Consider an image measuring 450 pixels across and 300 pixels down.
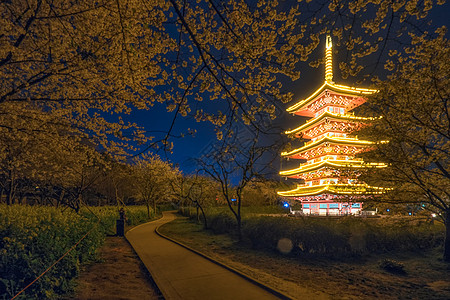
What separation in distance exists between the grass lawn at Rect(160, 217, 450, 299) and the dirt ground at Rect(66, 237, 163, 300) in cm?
294

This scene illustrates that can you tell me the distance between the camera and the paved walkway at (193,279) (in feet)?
19.2

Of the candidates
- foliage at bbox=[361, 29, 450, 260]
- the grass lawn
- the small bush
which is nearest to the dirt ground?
the grass lawn

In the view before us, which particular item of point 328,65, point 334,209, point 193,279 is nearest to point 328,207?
point 334,209

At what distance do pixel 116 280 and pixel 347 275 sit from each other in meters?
7.28

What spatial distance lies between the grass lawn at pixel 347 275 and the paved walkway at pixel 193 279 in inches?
25.7

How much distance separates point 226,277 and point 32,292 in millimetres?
4508

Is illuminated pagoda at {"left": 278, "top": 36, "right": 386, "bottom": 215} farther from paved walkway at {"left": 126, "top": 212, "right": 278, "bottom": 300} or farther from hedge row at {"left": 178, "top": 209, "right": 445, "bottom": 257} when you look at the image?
paved walkway at {"left": 126, "top": 212, "right": 278, "bottom": 300}

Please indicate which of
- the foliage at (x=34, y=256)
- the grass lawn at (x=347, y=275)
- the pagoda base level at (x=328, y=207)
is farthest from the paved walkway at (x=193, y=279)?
the pagoda base level at (x=328, y=207)

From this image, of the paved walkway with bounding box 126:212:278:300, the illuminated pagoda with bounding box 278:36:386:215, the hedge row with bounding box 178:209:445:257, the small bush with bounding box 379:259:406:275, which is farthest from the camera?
the illuminated pagoda with bounding box 278:36:386:215

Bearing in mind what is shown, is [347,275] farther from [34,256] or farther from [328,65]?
[328,65]

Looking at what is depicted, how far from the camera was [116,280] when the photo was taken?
708 cm

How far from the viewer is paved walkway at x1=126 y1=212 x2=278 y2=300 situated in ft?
19.2

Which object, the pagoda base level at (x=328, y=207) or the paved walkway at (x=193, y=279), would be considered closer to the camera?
the paved walkway at (x=193, y=279)

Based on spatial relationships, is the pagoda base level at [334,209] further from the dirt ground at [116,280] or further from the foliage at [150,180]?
the dirt ground at [116,280]
